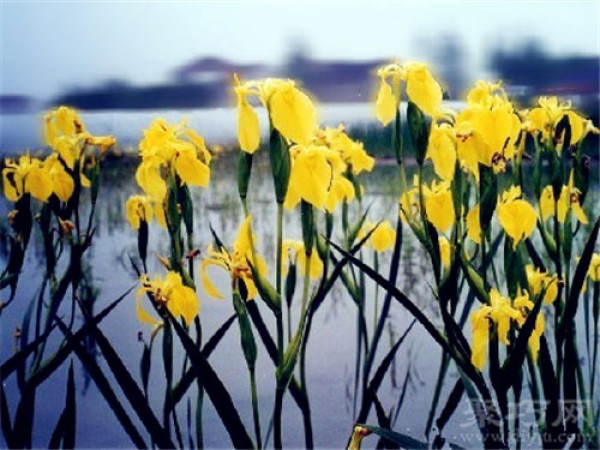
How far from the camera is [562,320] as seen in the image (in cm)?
93

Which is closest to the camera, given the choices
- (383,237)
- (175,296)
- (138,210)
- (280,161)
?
(280,161)

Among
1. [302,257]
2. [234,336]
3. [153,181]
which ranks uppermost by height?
[153,181]

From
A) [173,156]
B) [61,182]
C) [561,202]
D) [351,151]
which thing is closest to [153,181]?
[173,156]

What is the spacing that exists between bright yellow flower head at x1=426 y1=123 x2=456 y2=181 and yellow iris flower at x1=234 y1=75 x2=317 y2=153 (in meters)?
0.14

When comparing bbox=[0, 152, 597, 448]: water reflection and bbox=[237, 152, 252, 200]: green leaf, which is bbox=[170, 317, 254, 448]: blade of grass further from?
bbox=[0, 152, 597, 448]: water reflection

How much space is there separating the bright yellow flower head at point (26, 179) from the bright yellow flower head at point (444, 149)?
17.6 inches

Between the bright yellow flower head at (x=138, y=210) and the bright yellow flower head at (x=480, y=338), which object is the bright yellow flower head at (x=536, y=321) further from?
the bright yellow flower head at (x=138, y=210)

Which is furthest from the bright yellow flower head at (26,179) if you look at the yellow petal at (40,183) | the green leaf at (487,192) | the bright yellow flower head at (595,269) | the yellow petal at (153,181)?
the bright yellow flower head at (595,269)

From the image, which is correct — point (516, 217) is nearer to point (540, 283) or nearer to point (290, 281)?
point (540, 283)

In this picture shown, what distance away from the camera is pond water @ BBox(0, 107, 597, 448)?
1.03m

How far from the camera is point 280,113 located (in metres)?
0.75

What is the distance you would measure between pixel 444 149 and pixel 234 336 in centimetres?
37

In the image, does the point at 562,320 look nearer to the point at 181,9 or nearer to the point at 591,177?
the point at 591,177

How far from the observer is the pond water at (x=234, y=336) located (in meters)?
1.03
